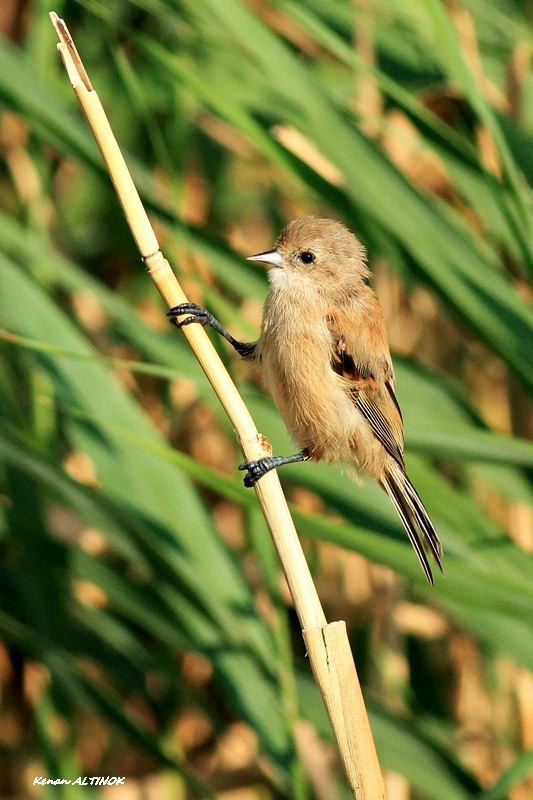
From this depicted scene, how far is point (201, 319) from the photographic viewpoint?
1.94 metres

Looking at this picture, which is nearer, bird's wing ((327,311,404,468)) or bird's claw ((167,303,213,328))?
bird's claw ((167,303,213,328))

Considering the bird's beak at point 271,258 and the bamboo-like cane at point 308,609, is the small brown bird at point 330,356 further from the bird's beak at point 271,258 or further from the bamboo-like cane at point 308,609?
the bamboo-like cane at point 308,609

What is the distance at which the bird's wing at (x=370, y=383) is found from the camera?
7.43 ft

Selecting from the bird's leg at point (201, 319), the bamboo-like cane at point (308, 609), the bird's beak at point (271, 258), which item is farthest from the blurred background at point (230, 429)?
the bamboo-like cane at point (308, 609)

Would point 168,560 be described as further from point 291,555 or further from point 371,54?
point 371,54

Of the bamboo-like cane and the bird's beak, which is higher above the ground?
the bird's beak

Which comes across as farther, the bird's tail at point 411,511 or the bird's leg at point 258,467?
the bird's tail at point 411,511

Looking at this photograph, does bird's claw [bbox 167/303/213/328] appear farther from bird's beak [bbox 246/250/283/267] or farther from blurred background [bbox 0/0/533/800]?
bird's beak [bbox 246/250/283/267]

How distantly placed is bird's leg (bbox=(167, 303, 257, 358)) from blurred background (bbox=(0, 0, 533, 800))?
0.04m

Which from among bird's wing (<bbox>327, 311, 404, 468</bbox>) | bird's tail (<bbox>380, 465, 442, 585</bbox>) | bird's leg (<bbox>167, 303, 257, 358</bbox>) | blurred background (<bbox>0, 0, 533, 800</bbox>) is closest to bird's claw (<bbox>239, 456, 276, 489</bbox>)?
blurred background (<bbox>0, 0, 533, 800</bbox>)

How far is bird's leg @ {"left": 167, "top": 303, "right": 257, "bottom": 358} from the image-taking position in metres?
1.60

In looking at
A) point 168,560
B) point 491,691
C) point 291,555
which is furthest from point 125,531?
point 491,691

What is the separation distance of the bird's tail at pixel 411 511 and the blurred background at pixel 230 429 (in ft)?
0.20

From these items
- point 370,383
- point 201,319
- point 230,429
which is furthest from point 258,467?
point 230,429
